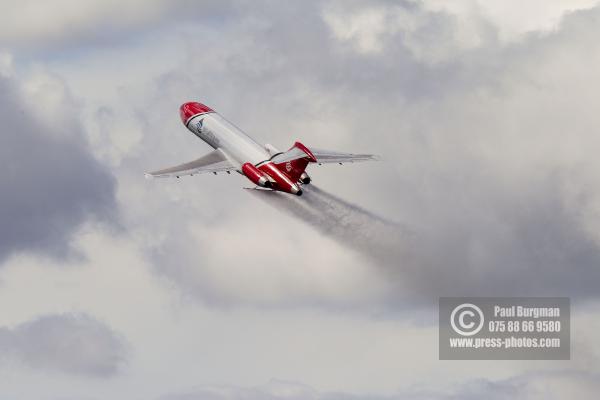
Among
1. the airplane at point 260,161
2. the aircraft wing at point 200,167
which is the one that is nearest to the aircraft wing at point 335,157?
the airplane at point 260,161

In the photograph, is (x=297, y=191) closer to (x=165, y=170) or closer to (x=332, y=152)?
(x=332, y=152)

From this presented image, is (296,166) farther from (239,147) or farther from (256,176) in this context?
(239,147)

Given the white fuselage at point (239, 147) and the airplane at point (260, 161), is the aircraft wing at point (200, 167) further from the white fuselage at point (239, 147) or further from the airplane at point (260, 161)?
the white fuselage at point (239, 147)

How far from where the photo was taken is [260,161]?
18575 centimetres

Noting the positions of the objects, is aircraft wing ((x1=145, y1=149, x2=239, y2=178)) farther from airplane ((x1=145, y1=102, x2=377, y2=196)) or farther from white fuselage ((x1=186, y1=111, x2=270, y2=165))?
white fuselage ((x1=186, y1=111, x2=270, y2=165))

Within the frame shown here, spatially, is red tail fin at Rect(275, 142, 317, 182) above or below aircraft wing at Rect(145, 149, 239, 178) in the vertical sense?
below

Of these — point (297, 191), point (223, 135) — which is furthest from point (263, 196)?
point (223, 135)

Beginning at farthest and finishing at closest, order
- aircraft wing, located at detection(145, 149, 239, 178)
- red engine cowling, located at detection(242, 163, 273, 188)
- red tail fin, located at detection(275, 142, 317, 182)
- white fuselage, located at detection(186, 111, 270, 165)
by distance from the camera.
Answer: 1. aircraft wing, located at detection(145, 149, 239, 178)
2. white fuselage, located at detection(186, 111, 270, 165)
3. red engine cowling, located at detection(242, 163, 273, 188)
4. red tail fin, located at detection(275, 142, 317, 182)

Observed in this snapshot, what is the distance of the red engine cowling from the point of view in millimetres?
181125

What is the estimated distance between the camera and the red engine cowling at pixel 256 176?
181 meters

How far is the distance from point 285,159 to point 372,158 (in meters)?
14.1

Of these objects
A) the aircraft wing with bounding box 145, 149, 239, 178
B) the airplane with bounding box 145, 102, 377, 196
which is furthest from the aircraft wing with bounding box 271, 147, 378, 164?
the aircraft wing with bounding box 145, 149, 239, 178

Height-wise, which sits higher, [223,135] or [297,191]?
[223,135]

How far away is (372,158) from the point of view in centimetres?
18800
